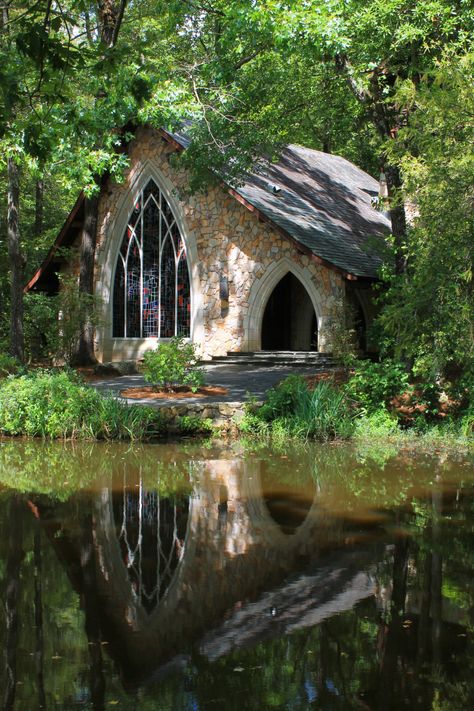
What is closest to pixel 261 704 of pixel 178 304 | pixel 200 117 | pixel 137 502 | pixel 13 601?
pixel 13 601

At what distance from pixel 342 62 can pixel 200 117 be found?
2795 mm

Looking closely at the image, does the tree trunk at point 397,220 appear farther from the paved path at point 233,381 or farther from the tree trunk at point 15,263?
the tree trunk at point 15,263

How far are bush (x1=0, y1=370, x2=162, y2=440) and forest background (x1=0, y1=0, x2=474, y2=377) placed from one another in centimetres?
373

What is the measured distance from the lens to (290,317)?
22922 mm

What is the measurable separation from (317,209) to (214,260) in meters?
2.97

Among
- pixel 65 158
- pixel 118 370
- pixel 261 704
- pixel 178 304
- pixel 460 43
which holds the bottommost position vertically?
pixel 261 704

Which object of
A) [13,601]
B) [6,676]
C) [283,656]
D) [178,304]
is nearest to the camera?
[6,676]

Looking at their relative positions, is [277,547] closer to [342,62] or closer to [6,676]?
[6,676]

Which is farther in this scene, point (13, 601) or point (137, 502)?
point (137, 502)

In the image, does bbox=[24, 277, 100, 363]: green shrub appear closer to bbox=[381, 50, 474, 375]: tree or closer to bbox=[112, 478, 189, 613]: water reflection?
bbox=[381, 50, 474, 375]: tree

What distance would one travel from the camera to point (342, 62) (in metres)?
14.8

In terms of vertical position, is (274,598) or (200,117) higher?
(200,117)

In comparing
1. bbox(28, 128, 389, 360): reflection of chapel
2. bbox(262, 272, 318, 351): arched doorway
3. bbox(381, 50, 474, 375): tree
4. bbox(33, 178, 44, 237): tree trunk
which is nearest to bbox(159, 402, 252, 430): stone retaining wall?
bbox(381, 50, 474, 375): tree

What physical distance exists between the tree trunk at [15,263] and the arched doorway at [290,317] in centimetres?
672
